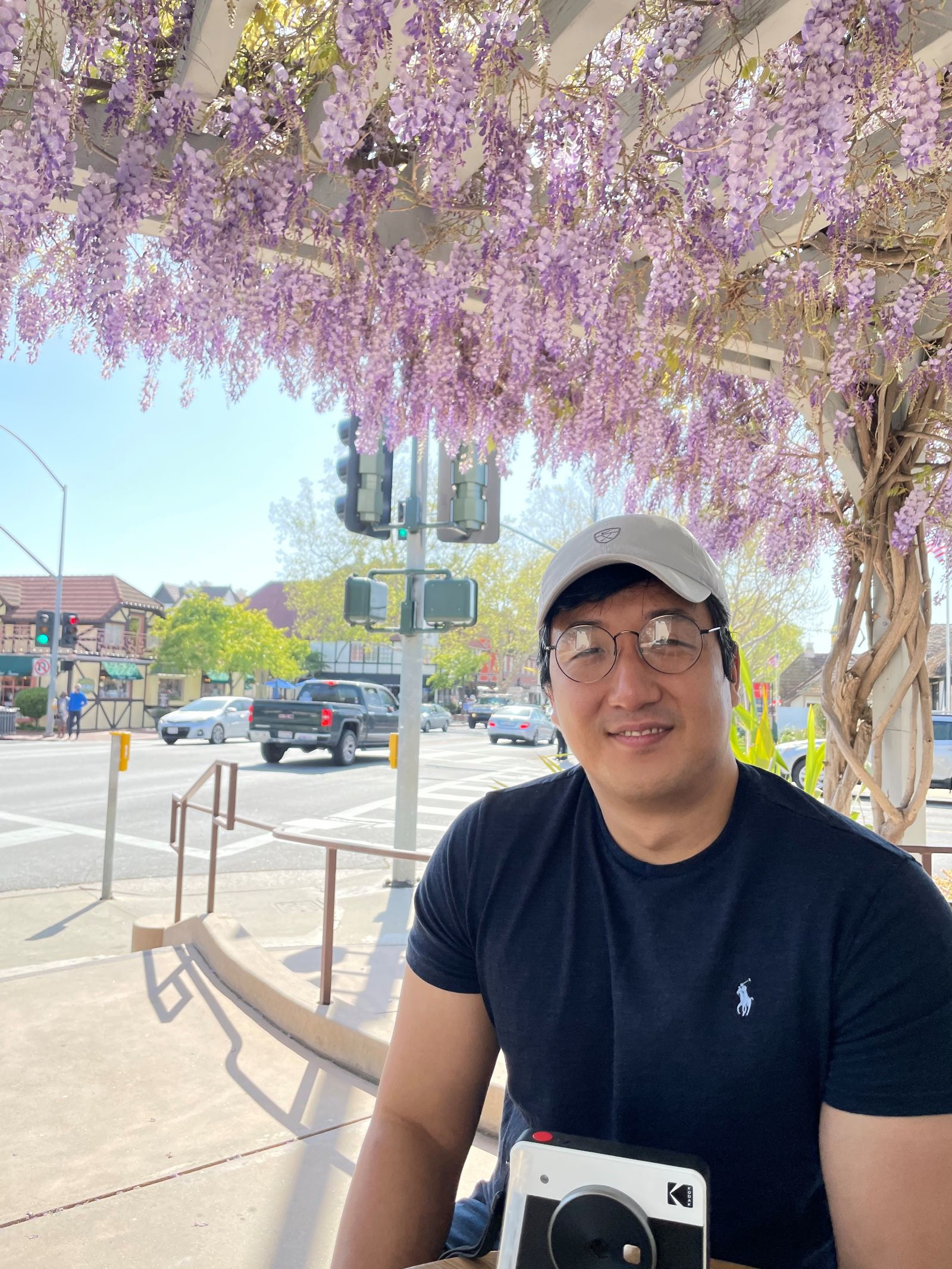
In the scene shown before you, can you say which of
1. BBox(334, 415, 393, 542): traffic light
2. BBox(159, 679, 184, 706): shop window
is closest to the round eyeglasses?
BBox(334, 415, 393, 542): traffic light

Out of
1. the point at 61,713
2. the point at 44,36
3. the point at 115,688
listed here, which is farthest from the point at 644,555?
the point at 115,688

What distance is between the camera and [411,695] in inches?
243

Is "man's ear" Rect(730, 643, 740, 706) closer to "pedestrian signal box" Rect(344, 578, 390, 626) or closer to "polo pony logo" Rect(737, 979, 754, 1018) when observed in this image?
"polo pony logo" Rect(737, 979, 754, 1018)

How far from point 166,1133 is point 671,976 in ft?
6.97

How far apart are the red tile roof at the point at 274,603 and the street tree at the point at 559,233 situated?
163 feet

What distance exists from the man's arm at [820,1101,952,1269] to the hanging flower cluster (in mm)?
2235

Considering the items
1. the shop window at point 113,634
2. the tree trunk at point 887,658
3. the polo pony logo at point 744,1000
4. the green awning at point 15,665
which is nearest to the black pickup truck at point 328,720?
the tree trunk at point 887,658

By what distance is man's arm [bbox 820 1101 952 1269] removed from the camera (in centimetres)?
87

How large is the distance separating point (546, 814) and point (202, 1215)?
163 cm

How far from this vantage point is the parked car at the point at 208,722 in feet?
66.4

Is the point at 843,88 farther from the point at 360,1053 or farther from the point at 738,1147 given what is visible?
the point at 360,1053

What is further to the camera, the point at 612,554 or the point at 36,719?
the point at 36,719

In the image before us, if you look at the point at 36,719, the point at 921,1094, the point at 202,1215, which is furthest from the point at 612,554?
the point at 36,719

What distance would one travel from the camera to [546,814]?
122 centimetres
